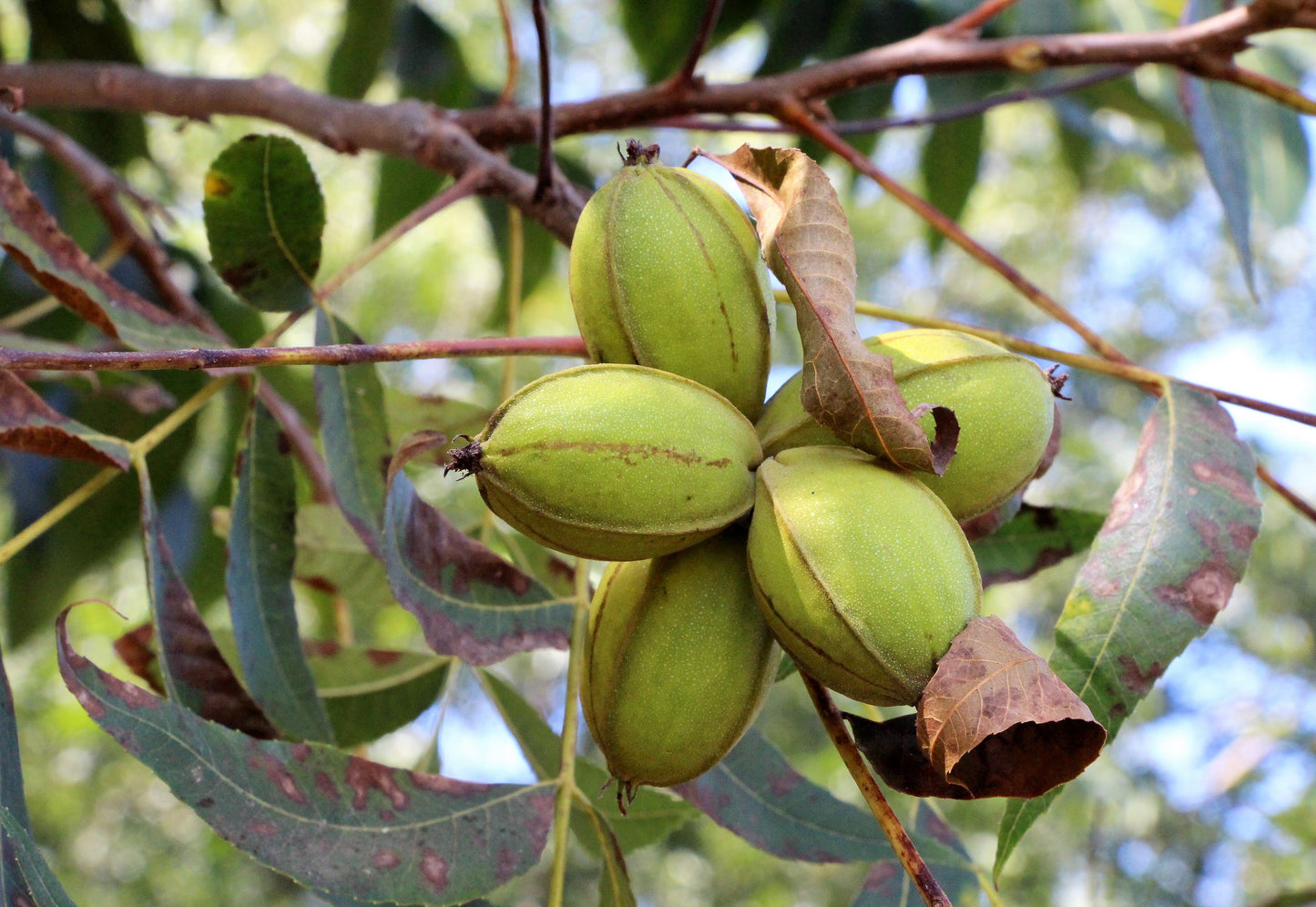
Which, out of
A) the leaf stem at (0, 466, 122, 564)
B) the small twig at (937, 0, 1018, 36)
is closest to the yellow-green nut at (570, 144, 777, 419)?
the leaf stem at (0, 466, 122, 564)

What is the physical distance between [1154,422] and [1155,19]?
1.72 meters

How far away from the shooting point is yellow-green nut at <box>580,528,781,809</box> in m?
1.08

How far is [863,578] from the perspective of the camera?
98 centimetres

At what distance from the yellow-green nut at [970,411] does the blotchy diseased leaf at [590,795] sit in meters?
0.80

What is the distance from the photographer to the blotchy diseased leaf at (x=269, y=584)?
1.52m

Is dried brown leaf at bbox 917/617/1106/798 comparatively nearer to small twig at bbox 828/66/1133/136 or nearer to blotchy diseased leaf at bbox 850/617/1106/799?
blotchy diseased leaf at bbox 850/617/1106/799

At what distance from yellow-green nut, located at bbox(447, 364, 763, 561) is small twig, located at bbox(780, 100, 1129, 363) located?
803mm

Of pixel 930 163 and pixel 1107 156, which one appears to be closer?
A: pixel 930 163

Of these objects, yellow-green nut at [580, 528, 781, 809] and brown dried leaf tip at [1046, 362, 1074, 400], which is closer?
yellow-green nut at [580, 528, 781, 809]

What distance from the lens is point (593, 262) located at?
1185 millimetres

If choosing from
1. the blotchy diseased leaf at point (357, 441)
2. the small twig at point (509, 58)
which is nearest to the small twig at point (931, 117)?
the small twig at point (509, 58)

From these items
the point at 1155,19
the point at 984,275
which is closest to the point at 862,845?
the point at 1155,19

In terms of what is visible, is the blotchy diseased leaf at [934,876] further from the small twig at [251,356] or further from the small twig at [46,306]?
the small twig at [46,306]

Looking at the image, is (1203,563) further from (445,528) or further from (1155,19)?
(1155,19)
